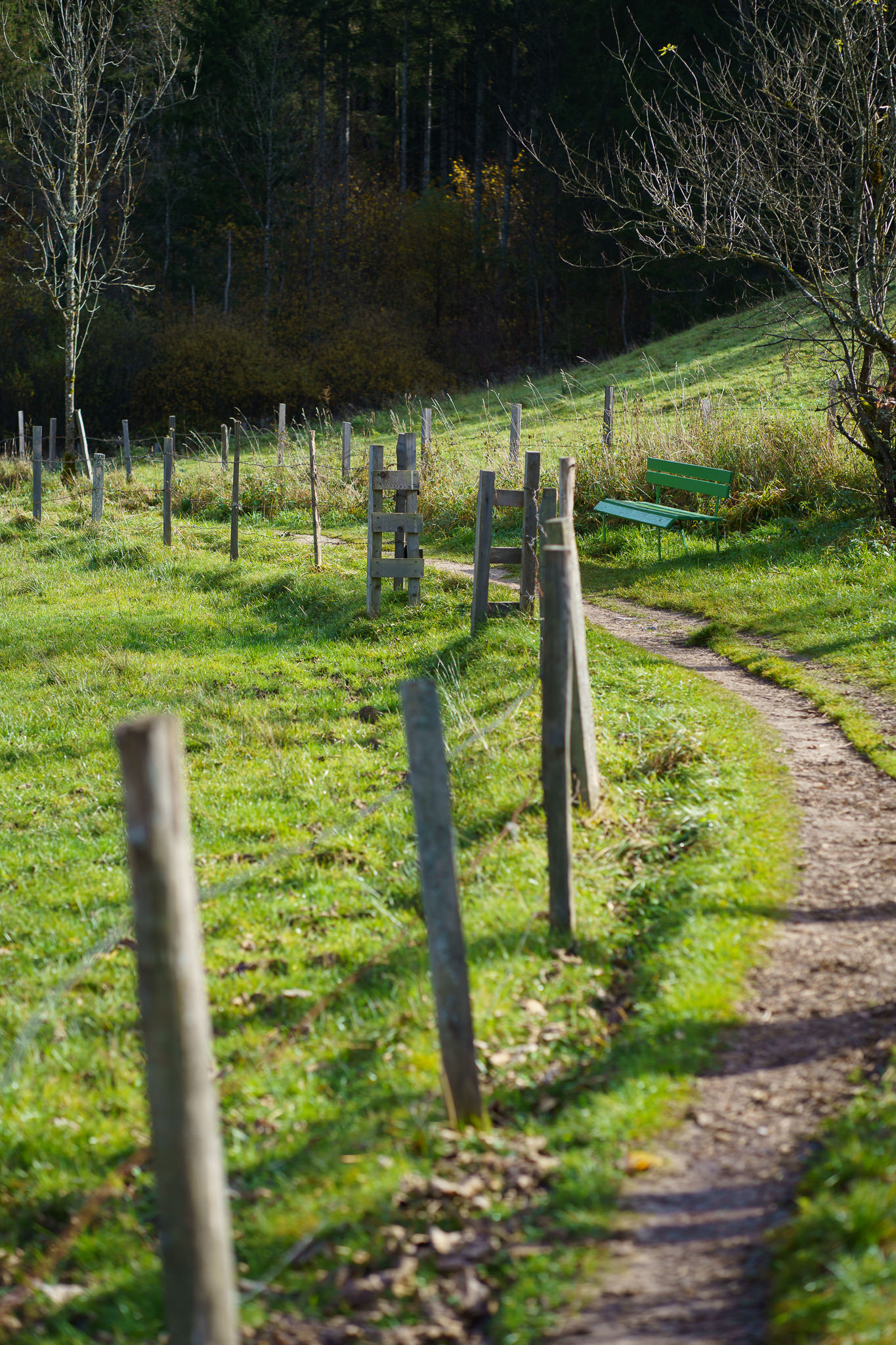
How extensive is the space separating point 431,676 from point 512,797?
353cm

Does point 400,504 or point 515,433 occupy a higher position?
point 515,433

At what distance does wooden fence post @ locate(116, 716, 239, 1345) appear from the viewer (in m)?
2.21

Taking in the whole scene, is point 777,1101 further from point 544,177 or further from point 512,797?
point 544,177

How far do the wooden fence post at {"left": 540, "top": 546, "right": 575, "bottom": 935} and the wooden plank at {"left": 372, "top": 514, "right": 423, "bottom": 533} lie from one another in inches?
286

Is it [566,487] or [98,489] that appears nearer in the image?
[566,487]

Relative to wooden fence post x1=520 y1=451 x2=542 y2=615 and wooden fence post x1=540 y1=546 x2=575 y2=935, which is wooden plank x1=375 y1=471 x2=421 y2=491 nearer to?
wooden fence post x1=520 y1=451 x2=542 y2=615

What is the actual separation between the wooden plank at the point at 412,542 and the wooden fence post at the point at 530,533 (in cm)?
160

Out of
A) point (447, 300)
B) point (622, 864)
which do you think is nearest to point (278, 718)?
point (622, 864)

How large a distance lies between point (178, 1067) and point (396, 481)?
10177 millimetres

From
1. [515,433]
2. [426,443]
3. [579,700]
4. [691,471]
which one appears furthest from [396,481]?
[426,443]

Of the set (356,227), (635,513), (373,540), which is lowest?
(373,540)

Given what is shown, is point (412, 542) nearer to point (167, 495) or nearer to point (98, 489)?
point (167, 495)

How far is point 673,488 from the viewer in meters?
15.6

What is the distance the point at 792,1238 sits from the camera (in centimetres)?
310
